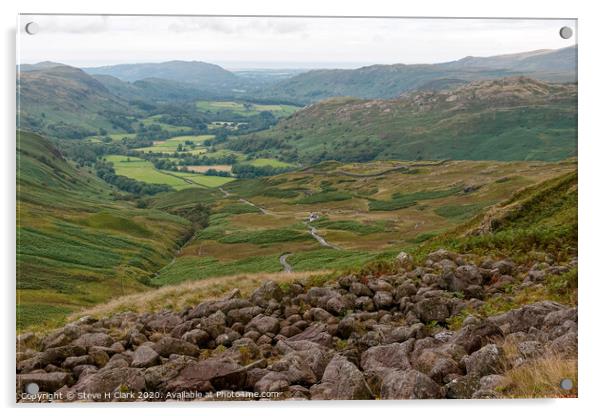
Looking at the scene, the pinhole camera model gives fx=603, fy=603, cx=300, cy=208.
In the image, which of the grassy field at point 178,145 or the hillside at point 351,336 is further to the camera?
the grassy field at point 178,145

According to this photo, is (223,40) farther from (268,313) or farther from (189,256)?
(268,313)

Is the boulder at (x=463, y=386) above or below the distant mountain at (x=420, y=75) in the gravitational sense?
below

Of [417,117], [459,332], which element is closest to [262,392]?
[459,332]

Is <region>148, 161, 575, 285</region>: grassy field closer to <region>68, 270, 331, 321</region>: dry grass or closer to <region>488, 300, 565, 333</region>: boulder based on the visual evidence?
<region>68, 270, 331, 321</region>: dry grass

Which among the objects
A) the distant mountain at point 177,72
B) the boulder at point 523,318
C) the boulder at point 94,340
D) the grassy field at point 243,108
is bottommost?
the boulder at point 94,340

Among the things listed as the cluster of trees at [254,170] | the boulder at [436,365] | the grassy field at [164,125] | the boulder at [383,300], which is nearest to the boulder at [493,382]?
the boulder at [436,365]

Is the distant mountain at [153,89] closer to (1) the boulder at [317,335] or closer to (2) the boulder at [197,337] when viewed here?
(2) the boulder at [197,337]

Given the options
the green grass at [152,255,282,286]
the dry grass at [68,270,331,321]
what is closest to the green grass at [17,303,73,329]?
the dry grass at [68,270,331,321]

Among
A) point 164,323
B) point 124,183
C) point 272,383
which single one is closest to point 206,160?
point 124,183
